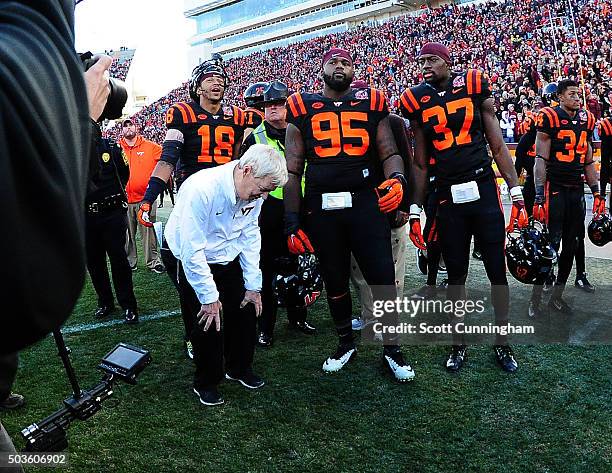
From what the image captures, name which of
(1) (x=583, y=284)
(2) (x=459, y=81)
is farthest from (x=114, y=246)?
(1) (x=583, y=284)

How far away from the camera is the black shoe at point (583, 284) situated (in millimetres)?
4852

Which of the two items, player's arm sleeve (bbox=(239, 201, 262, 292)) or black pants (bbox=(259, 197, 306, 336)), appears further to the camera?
black pants (bbox=(259, 197, 306, 336))

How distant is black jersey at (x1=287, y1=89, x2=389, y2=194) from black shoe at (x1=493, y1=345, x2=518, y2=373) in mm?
1332

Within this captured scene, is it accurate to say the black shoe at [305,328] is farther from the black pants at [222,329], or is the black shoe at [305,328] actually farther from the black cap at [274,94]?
the black cap at [274,94]

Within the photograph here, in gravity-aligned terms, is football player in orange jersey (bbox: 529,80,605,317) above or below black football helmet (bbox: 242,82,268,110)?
below

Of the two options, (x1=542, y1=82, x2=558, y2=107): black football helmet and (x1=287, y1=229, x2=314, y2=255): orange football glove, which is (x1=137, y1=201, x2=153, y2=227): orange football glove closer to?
(x1=287, y1=229, x2=314, y2=255): orange football glove

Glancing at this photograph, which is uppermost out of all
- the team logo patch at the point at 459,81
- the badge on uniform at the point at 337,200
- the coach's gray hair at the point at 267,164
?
the team logo patch at the point at 459,81

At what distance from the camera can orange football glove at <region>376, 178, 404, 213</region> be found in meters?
3.23

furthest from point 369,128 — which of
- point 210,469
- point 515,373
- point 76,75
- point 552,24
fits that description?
point 552,24

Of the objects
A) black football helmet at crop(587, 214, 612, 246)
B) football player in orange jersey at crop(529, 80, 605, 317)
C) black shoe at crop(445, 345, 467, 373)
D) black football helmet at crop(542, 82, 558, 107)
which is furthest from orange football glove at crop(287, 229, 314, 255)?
black football helmet at crop(542, 82, 558, 107)

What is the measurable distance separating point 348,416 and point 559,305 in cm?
241

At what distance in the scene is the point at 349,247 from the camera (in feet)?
11.5

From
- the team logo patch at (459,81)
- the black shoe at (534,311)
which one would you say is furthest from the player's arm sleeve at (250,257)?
the black shoe at (534,311)

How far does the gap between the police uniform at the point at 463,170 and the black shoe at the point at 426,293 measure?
138 centimetres
